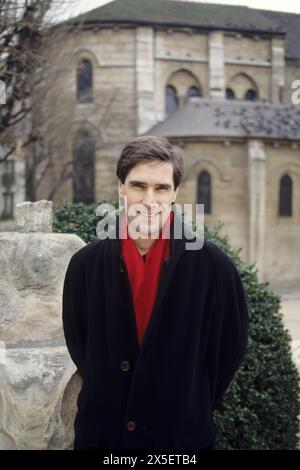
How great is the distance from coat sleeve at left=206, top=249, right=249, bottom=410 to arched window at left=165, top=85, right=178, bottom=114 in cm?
2682

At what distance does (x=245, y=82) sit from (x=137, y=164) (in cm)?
2951

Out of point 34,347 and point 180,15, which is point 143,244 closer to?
point 34,347

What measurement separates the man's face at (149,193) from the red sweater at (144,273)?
79mm

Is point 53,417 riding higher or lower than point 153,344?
lower

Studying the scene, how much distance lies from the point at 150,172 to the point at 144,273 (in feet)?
1.39

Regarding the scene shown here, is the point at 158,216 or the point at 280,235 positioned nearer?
the point at 158,216

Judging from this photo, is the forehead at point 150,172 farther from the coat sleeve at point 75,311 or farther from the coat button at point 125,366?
the coat button at point 125,366

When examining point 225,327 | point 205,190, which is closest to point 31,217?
point 225,327

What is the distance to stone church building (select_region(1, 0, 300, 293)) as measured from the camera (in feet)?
77.0

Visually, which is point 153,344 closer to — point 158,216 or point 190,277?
point 190,277

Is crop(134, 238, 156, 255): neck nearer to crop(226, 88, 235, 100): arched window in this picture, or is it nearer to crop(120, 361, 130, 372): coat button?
crop(120, 361, 130, 372): coat button

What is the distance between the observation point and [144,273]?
260 centimetres

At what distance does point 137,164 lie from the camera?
2.53 meters
